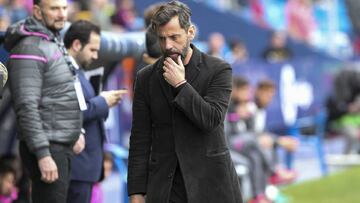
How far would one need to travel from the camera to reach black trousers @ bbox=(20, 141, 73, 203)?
6637 millimetres

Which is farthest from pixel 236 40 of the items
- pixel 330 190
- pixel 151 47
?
pixel 151 47

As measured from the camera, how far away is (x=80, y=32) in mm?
7250

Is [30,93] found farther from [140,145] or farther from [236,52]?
[236,52]

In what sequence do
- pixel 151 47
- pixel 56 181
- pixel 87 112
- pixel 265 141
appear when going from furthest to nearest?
1. pixel 265 141
2. pixel 151 47
3. pixel 87 112
4. pixel 56 181

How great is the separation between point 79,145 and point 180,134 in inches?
58.5

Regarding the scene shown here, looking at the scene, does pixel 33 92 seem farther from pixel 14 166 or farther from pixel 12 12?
pixel 12 12

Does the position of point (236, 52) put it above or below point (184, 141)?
below

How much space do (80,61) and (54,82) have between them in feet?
2.22

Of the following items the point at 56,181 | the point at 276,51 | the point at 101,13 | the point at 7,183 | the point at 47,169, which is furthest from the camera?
the point at 276,51

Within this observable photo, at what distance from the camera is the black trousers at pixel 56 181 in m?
6.64

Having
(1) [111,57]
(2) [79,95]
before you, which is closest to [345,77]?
(1) [111,57]

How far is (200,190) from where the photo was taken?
5672 mm

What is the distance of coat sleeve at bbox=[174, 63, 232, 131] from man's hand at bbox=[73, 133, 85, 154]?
5.10ft

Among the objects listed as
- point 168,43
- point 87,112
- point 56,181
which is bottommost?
point 56,181
